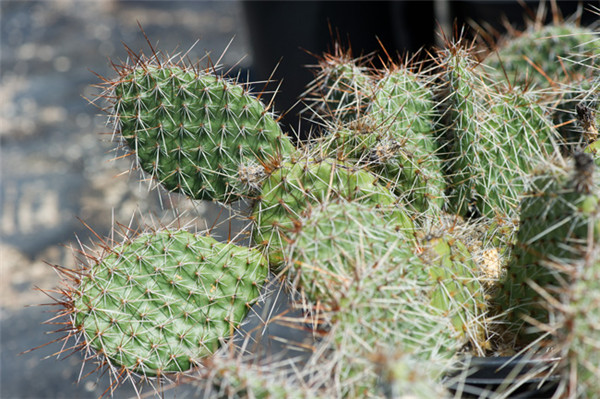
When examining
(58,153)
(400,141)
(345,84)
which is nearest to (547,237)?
(400,141)

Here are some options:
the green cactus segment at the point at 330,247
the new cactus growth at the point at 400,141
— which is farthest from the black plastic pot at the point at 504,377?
the new cactus growth at the point at 400,141

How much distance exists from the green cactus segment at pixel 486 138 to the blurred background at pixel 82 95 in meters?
0.24

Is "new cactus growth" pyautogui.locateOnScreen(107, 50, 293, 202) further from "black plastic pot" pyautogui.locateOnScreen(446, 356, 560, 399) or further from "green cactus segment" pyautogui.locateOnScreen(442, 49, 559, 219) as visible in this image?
"black plastic pot" pyautogui.locateOnScreen(446, 356, 560, 399)

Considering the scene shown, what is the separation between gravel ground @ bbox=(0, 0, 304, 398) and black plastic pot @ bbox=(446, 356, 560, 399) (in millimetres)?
1045

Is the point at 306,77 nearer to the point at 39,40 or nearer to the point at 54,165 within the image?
the point at 54,165

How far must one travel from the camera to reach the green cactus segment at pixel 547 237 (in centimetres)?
67

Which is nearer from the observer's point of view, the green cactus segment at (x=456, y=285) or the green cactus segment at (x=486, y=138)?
the green cactus segment at (x=456, y=285)

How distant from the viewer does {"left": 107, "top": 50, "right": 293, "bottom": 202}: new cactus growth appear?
3.38ft

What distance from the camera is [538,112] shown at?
1.10m

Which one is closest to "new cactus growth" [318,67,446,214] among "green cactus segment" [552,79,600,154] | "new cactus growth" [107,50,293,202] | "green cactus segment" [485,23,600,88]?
"new cactus growth" [107,50,293,202]

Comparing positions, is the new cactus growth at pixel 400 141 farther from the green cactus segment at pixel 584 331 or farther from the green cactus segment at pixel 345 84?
the green cactus segment at pixel 584 331

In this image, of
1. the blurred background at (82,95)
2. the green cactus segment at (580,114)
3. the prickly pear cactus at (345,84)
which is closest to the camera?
the green cactus segment at (580,114)

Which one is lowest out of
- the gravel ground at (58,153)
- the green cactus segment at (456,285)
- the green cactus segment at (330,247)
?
the gravel ground at (58,153)

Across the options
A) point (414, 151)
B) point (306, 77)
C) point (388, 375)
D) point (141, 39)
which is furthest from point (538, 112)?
point (141, 39)
